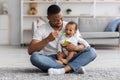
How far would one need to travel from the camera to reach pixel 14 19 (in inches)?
316

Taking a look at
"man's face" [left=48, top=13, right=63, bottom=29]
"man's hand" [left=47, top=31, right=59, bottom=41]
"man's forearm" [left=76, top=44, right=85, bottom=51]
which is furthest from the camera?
"man's forearm" [left=76, top=44, right=85, bottom=51]

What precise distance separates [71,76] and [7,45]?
4.64 m

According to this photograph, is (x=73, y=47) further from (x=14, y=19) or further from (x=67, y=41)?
(x=14, y=19)

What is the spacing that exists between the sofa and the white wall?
109 centimetres

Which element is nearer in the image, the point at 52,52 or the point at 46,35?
the point at 46,35

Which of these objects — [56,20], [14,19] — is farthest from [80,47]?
[14,19]

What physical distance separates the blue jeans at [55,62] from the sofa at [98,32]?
3350 millimetres

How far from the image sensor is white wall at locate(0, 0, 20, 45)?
26.2 ft

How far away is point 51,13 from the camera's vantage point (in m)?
3.36

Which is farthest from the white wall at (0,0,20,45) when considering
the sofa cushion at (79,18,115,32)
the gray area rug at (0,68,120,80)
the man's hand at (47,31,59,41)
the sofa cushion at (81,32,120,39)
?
the man's hand at (47,31,59,41)

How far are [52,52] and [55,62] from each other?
0.13 m

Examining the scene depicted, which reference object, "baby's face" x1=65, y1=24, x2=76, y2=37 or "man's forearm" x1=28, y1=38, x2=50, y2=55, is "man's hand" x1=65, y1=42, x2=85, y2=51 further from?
"man's forearm" x1=28, y1=38, x2=50, y2=55

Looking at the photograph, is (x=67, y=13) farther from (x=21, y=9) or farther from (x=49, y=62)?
(x=49, y=62)

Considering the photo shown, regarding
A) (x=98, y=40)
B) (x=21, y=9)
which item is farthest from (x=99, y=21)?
(x=21, y=9)
